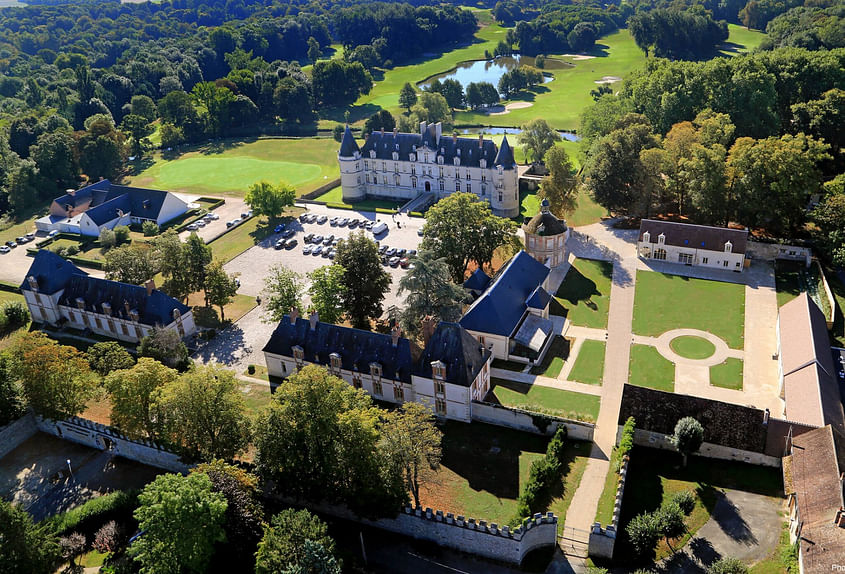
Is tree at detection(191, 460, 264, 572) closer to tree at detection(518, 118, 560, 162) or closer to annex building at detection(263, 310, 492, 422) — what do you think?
annex building at detection(263, 310, 492, 422)

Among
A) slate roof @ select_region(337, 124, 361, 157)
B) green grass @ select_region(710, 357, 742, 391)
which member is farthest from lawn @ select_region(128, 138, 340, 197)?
green grass @ select_region(710, 357, 742, 391)

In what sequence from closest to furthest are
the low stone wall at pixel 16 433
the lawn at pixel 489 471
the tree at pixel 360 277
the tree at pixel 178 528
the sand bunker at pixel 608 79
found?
the tree at pixel 178 528
the lawn at pixel 489 471
the low stone wall at pixel 16 433
the tree at pixel 360 277
the sand bunker at pixel 608 79

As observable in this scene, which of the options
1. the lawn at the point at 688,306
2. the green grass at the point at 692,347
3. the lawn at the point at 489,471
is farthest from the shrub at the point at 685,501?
the lawn at the point at 688,306

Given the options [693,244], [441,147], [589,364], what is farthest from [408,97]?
[589,364]

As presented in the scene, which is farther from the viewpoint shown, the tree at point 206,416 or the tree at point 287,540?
the tree at point 206,416

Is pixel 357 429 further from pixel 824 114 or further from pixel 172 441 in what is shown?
pixel 824 114

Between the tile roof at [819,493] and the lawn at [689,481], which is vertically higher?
the tile roof at [819,493]

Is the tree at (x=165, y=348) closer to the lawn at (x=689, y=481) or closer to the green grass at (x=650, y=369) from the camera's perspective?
the lawn at (x=689, y=481)
